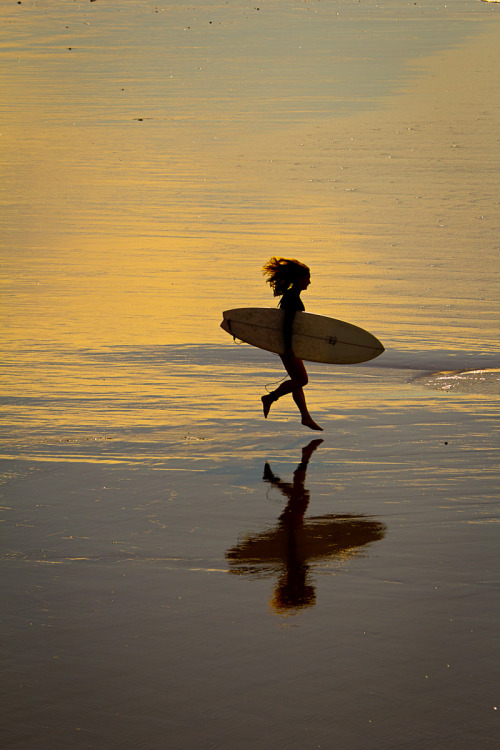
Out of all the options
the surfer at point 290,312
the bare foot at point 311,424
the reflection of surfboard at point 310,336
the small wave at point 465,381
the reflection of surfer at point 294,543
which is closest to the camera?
the reflection of surfer at point 294,543

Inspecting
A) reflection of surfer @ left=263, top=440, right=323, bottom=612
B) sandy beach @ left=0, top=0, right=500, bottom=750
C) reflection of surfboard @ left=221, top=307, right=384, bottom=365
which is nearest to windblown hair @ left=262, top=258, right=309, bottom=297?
reflection of surfboard @ left=221, top=307, right=384, bottom=365

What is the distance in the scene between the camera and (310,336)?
9141 millimetres

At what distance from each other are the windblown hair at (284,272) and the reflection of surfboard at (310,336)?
0.70 feet

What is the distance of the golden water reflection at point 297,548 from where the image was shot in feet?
19.3

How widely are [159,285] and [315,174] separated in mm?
7929

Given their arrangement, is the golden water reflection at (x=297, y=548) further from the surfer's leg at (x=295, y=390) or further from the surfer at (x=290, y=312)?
the surfer at (x=290, y=312)

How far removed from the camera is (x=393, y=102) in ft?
96.3

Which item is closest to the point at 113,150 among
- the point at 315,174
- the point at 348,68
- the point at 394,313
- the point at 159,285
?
the point at 315,174

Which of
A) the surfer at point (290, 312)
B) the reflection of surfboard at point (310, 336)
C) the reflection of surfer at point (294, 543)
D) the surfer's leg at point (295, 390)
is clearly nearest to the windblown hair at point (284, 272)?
the surfer at point (290, 312)

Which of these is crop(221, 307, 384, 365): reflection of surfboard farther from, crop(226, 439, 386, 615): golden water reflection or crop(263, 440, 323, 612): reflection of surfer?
crop(226, 439, 386, 615): golden water reflection

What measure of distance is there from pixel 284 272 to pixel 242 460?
1580 mm

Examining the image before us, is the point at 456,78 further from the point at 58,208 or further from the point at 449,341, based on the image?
the point at 449,341

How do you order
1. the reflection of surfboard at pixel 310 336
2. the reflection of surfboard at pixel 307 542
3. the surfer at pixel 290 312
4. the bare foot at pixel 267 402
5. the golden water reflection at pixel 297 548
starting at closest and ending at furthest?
the golden water reflection at pixel 297 548 → the reflection of surfboard at pixel 307 542 → the surfer at pixel 290 312 → the bare foot at pixel 267 402 → the reflection of surfboard at pixel 310 336

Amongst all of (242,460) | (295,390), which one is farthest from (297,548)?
(295,390)
